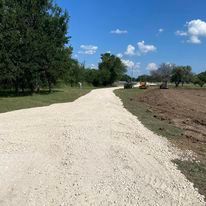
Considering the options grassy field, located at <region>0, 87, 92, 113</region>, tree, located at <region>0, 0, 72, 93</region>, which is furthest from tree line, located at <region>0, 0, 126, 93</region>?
grassy field, located at <region>0, 87, 92, 113</region>

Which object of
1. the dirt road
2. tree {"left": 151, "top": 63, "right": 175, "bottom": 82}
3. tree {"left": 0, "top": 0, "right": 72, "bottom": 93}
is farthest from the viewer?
tree {"left": 151, "top": 63, "right": 175, "bottom": 82}

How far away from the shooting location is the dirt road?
6094mm

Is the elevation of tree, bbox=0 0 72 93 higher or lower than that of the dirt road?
higher

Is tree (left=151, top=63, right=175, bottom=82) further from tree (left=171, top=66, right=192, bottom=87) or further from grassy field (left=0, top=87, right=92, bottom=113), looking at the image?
grassy field (left=0, top=87, right=92, bottom=113)

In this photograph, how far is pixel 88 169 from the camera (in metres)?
7.80

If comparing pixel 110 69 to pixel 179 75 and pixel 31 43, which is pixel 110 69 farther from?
pixel 31 43

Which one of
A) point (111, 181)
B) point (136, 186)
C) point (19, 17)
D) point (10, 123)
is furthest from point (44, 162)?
point (19, 17)

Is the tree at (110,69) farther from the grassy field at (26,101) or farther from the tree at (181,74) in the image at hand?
the grassy field at (26,101)

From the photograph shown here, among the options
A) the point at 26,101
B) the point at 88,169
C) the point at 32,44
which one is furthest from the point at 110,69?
A: the point at 88,169

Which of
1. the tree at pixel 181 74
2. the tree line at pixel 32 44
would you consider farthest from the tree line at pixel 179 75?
the tree line at pixel 32 44

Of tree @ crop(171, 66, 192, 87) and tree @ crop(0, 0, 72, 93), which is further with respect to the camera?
tree @ crop(171, 66, 192, 87)

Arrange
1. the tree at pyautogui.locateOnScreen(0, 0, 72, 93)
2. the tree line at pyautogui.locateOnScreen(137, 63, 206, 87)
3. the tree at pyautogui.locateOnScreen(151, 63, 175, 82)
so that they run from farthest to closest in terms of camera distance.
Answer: the tree at pyautogui.locateOnScreen(151, 63, 175, 82) < the tree line at pyautogui.locateOnScreen(137, 63, 206, 87) < the tree at pyautogui.locateOnScreen(0, 0, 72, 93)

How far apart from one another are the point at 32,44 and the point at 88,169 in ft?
92.5

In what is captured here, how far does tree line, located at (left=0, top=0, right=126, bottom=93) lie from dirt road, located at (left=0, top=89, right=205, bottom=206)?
20850 millimetres
